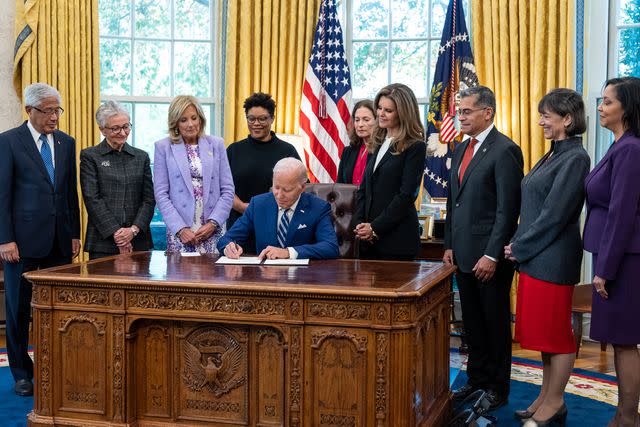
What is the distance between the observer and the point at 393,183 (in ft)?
13.3

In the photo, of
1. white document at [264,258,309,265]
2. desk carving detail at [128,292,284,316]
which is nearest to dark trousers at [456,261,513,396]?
white document at [264,258,309,265]

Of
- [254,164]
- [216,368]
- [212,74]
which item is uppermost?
[212,74]

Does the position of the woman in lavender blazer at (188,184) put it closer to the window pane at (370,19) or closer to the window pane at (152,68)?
the window pane at (152,68)

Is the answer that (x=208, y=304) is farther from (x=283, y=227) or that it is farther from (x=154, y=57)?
(x=154, y=57)

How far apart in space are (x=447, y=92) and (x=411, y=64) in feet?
2.38

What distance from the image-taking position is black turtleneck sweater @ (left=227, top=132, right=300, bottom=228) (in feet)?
15.2

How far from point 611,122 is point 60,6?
186 inches

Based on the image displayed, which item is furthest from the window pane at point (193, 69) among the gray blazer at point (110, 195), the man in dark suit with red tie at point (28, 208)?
the man in dark suit with red tie at point (28, 208)

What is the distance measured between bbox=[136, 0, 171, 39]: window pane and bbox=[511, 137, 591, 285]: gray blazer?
462cm

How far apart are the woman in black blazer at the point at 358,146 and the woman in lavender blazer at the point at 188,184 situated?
84 centimetres

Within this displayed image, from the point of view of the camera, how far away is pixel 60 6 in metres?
6.29

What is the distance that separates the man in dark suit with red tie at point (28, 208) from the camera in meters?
4.07

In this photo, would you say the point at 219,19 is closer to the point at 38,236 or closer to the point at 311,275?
the point at 38,236

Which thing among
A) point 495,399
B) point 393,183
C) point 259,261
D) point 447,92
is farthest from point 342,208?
point 447,92
